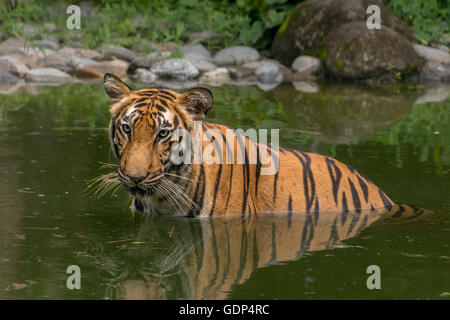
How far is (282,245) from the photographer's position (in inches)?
212

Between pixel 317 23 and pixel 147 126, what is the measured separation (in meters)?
12.0

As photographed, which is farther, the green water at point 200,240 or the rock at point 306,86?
the rock at point 306,86

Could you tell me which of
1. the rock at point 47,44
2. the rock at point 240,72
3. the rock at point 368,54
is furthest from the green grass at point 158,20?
the rock at point 368,54

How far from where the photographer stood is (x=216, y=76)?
15.7 m

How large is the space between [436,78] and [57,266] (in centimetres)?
1317

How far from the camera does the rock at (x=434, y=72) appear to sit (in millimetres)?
16625

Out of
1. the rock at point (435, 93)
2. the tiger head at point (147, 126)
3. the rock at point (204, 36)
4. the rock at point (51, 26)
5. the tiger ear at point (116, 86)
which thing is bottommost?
the tiger head at point (147, 126)

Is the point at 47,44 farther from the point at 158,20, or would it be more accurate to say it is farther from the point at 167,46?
the point at 158,20

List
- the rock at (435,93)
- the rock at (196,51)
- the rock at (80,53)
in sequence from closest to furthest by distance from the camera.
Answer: the rock at (435,93), the rock at (80,53), the rock at (196,51)

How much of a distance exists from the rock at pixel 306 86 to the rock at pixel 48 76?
4124 mm

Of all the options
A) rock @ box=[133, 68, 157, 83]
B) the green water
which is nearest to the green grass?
rock @ box=[133, 68, 157, 83]

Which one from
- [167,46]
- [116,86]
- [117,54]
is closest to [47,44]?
[117,54]

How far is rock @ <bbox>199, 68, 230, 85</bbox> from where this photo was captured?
51.2 ft

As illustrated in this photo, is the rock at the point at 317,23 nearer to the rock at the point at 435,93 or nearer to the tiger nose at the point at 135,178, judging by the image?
the rock at the point at 435,93
